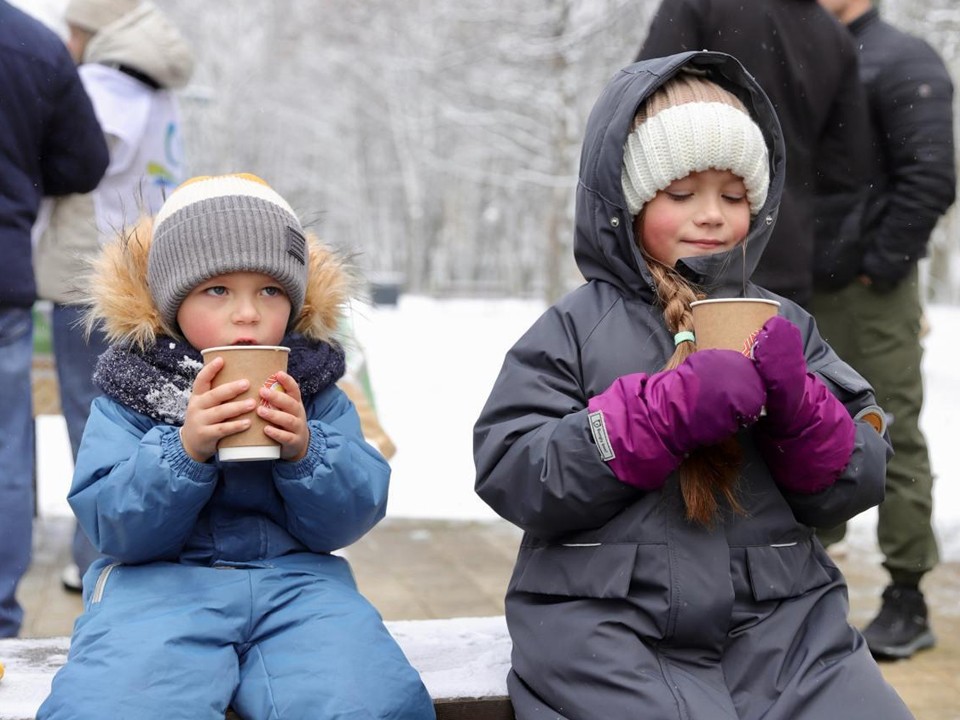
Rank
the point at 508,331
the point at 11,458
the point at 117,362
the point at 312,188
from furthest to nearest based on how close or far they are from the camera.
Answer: the point at 312,188
the point at 508,331
the point at 11,458
the point at 117,362

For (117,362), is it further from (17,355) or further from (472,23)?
(472,23)

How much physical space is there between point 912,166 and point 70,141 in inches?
118

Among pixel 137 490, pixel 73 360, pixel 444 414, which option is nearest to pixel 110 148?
pixel 73 360

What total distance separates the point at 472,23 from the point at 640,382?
1960cm

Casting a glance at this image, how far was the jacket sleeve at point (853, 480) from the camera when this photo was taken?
7.71ft

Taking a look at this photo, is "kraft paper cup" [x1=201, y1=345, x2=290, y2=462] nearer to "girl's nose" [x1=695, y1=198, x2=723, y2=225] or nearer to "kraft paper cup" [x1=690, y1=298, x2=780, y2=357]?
"kraft paper cup" [x1=690, y1=298, x2=780, y2=357]

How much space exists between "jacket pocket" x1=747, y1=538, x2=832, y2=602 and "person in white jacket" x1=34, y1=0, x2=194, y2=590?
2.95 metres

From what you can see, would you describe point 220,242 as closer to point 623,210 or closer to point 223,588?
point 223,588

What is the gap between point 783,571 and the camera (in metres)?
2.33

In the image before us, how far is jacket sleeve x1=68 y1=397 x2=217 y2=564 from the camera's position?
2.32 metres

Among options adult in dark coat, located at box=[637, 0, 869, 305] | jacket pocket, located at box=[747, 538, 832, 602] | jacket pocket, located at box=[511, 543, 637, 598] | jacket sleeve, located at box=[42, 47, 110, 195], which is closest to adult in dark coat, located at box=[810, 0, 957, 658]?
adult in dark coat, located at box=[637, 0, 869, 305]

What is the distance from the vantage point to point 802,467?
2283 mm

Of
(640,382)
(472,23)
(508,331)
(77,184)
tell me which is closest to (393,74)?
(472,23)

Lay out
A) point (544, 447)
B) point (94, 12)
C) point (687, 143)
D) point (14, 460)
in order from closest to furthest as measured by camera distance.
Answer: point (544, 447) < point (687, 143) < point (14, 460) < point (94, 12)
